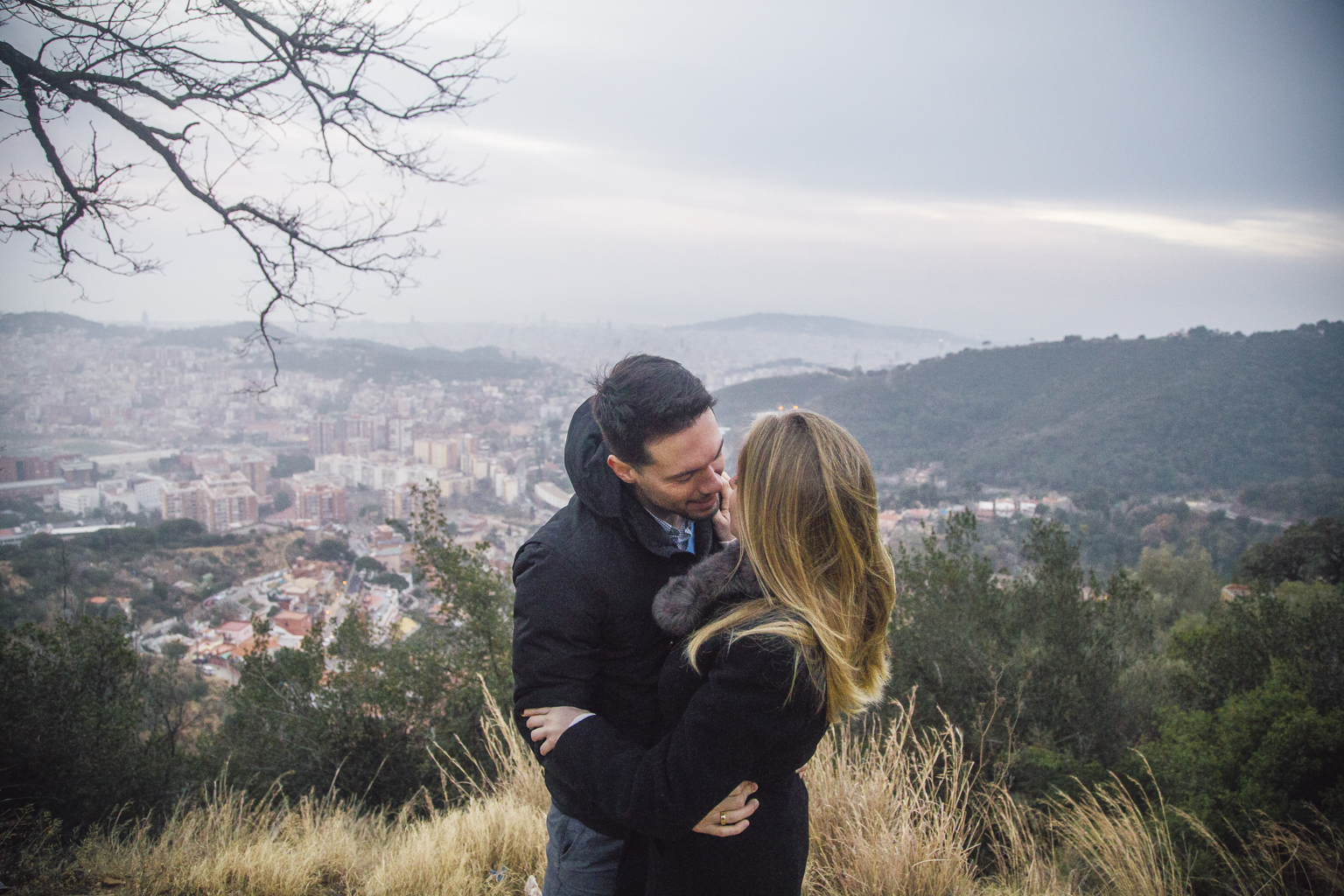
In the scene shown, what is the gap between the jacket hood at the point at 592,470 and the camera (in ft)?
4.94

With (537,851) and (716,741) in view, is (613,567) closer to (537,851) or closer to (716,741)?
(716,741)

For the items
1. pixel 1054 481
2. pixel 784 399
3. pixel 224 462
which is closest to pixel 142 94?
pixel 784 399

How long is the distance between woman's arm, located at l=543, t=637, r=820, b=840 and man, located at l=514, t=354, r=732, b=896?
0.20 m

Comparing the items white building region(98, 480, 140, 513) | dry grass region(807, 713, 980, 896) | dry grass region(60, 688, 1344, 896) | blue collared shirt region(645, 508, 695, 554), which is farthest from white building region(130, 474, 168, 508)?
blue collared shirt region(645, 508, 695, 554)

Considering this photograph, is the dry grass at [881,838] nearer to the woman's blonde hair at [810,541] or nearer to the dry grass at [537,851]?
the dry grass at [537,851]

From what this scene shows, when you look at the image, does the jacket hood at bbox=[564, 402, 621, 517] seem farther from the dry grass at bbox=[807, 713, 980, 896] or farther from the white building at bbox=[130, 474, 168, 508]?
the white building at bbox=[130, 474, 168, 508]

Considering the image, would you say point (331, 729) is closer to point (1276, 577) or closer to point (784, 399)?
point (1276, 577)

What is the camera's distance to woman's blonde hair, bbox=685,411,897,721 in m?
1.25

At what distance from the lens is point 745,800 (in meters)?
1.34

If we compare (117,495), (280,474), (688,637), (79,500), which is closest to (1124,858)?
(688,637)

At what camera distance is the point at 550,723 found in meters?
1.35

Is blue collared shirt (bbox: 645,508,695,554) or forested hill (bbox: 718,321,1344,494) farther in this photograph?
forested hill (bbox: 718,321,1344,494)

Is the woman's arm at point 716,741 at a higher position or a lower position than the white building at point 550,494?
higher

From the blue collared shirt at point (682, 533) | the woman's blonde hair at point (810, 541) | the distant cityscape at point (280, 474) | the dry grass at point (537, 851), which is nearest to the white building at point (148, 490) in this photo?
the distant cityscape at point (280, 474)
